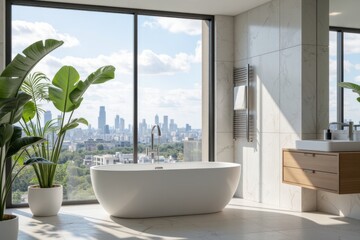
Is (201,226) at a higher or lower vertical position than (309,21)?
lower

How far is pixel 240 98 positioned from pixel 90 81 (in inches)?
85.1

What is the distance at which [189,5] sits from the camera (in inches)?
251

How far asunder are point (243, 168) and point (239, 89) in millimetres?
1083

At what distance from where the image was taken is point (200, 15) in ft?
22.8

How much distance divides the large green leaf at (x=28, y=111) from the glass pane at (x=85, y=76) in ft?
2.02

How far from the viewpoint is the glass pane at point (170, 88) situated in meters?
6.61

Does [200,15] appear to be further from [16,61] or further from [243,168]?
[16,61]

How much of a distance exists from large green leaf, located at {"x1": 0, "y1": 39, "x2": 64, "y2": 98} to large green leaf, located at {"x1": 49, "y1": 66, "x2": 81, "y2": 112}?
1387 mm

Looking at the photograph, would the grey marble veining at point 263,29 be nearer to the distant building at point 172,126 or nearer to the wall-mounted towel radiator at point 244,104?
the wall-mounted towel radiator at point 244,104

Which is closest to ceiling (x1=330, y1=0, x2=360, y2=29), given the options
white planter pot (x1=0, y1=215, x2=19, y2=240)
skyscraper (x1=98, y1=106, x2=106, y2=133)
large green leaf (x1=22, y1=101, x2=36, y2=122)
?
skyscraper (x1=98, y1=106, x2=106, y2=133)

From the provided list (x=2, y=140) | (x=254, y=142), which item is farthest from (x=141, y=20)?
(x=2, y=140)

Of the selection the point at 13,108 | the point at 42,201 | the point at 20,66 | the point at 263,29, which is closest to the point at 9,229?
the point at 13,108

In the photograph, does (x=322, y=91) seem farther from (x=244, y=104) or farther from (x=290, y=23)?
(x=244, y=104)

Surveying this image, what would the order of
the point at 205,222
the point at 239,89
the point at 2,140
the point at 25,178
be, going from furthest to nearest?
the point at 239,89, the point at 25,178, the point at 205,222, the point at 2,140
